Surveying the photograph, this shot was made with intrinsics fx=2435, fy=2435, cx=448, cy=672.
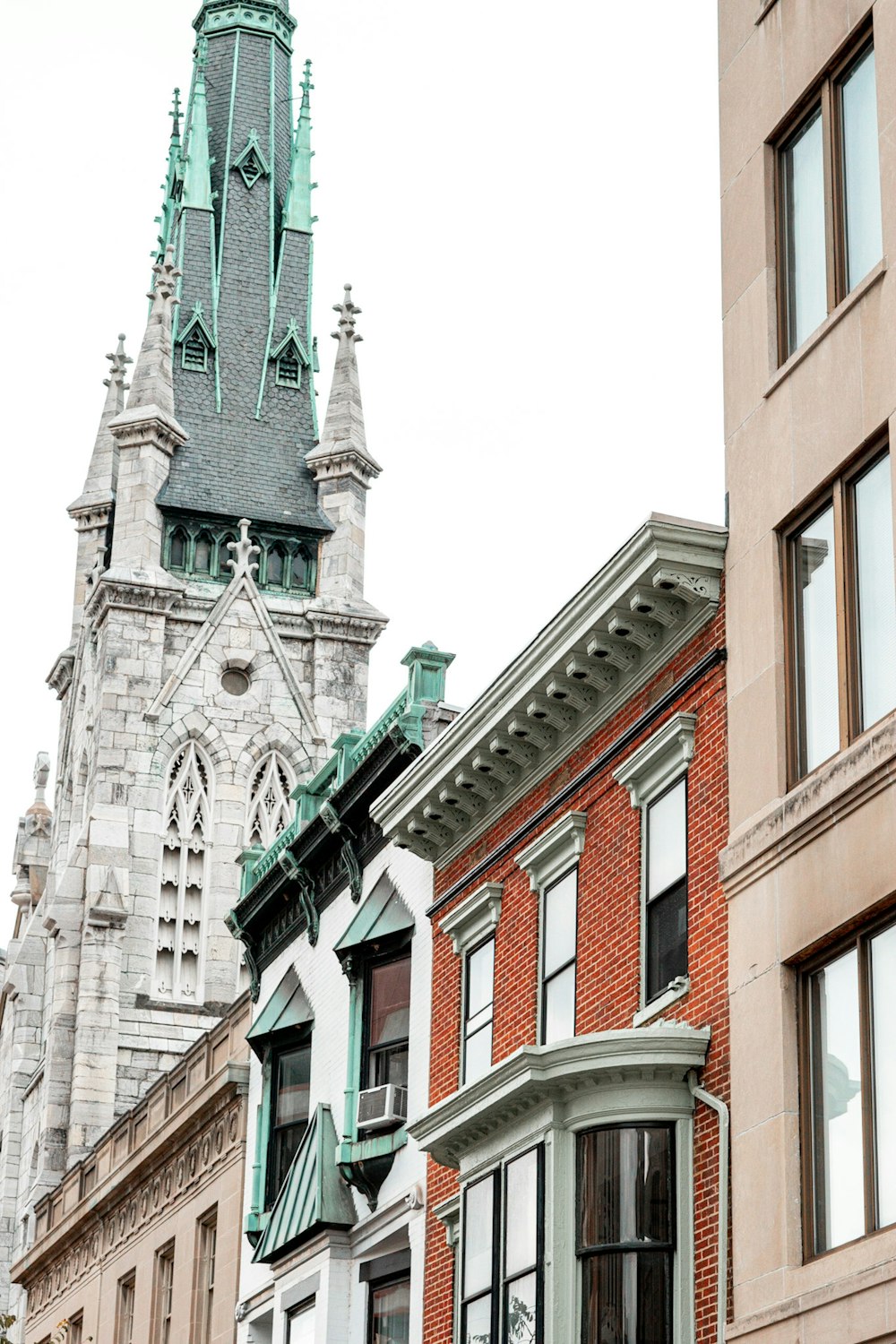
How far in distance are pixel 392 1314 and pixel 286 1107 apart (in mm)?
5117

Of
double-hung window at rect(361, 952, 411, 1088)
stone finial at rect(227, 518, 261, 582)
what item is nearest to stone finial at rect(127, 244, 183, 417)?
stone finial at rect(227, 518, 261, 582)

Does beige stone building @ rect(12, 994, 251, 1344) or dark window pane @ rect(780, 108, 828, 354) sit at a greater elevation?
dark window pane @ rect(780, 108, 828, 354)

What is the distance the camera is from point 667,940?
2081 centimetres

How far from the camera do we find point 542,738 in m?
23.8

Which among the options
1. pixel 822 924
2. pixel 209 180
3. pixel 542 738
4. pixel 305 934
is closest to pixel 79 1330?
pixel 305 934

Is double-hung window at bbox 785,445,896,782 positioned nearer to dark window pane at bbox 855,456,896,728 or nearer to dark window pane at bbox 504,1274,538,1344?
dark window pane at bbox 855,456,896,728

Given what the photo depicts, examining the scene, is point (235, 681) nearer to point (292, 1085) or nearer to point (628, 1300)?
point (292, 1085)

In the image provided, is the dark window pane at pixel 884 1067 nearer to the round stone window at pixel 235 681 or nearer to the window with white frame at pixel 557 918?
the window with white frame at pixel 557 918

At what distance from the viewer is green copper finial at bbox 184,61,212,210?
79.5 metres

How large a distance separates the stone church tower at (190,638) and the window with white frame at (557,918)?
4023cm

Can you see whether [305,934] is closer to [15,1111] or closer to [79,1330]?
[79,1330]

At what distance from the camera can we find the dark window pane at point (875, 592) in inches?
680

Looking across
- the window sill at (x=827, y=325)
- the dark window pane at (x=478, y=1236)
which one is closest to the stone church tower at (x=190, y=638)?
A: the dark window pane at (x=478, y=1236)

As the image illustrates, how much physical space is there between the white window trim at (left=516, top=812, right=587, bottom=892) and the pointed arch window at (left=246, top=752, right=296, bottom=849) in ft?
135
